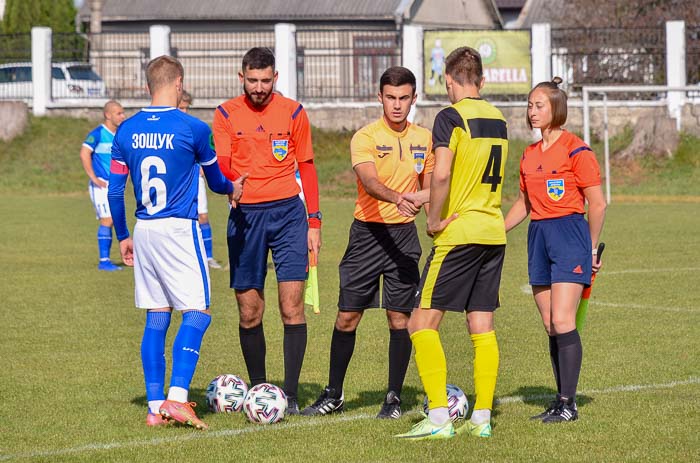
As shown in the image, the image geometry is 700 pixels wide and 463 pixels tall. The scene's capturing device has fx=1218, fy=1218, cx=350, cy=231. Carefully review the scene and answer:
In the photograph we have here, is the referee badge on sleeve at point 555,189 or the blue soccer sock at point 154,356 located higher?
the referee badge on sleeve at point 555,189

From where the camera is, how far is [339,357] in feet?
26.4

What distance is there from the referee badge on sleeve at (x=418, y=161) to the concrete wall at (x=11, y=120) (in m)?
28.6

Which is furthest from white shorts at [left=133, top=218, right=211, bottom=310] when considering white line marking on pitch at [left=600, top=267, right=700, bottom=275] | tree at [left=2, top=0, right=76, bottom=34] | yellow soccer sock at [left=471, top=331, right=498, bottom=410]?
tree at [left=2, top=0, right=76, bottom=34]

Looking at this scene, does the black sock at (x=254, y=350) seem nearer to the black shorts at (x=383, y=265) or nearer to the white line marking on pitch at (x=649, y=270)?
the black shorts at (x=383, y=265)

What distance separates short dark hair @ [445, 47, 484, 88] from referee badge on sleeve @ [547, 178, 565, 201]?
0.92m

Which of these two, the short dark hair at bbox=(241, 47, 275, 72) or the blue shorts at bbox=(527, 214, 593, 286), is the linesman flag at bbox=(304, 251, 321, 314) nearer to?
the short dark hair at bbox=(241, 47, 275, 72)

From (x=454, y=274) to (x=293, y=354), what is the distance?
4.79 ft

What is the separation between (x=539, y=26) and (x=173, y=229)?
25144 mm

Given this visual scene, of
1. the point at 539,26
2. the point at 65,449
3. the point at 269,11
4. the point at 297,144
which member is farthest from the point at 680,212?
the point at 269,11

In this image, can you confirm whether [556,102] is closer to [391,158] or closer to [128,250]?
[391,158]

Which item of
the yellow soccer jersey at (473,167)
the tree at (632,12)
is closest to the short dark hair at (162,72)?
the yellow soccer jersey at (473,167)

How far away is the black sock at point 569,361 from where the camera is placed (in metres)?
7.52

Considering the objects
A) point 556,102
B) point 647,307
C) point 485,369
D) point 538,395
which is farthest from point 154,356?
point 647,307

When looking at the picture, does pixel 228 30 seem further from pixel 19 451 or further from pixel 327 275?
pixel 19 451
